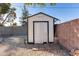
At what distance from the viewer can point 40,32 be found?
2850 mm

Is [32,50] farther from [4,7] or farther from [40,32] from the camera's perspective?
[4,7]

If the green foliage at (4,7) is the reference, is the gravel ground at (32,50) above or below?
below

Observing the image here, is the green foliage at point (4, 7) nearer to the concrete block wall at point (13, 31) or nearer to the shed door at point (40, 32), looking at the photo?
the concrete block wall at point (13, 31)

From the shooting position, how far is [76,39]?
9.24ft

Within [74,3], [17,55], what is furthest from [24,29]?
[74,3]

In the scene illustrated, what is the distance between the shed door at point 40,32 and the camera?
285 centimetres

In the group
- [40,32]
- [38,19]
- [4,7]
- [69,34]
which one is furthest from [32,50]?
[4,7]

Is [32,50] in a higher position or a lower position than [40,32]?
lower

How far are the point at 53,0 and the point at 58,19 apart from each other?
245mm

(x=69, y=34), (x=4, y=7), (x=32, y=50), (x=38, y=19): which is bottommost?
(x=32, y=50)

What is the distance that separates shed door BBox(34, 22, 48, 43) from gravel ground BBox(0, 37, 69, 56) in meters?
0.08

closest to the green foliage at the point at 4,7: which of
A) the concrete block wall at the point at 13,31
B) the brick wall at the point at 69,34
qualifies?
the concrete block wall at the point at 13,31

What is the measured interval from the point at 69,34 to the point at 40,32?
1.19ft

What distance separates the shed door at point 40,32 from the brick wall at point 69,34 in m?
0.16
